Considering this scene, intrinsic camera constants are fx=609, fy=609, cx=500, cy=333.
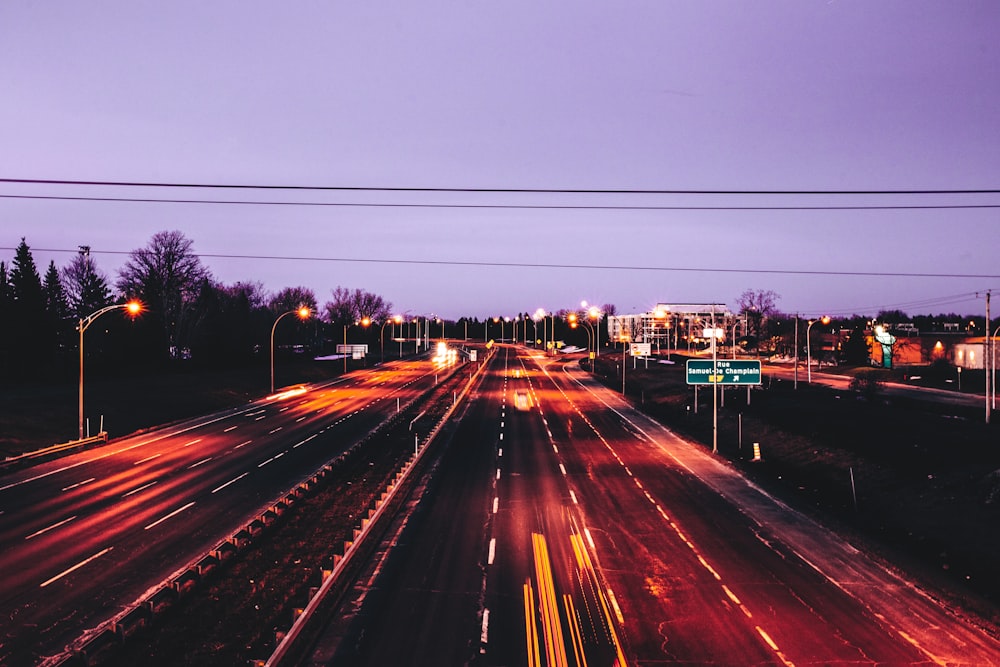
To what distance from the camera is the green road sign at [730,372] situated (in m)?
39.3

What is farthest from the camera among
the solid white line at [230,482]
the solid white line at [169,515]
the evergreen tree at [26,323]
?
the evergreen tree at [26,323]

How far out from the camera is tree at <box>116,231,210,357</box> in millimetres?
83875

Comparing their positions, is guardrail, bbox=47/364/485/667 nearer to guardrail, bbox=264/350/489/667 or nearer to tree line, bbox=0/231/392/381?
guardrail, bbox=264/350/489/667

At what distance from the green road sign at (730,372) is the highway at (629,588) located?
34.3ft

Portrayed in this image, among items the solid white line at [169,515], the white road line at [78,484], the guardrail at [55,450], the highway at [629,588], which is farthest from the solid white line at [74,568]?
the guardrail at [55,450]

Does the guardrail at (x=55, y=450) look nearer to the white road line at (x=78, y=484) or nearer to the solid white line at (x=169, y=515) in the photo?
the white road line at (x=78, y=484)

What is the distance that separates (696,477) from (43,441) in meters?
39.8

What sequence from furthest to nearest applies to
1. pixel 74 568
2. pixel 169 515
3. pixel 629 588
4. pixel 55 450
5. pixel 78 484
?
pixel 55 450 → pixel 78 484 → pixel 169 515 → pixel 74 568 → pixel 629 588

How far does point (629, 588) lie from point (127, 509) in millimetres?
19767

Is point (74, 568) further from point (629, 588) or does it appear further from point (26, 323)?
point (26, 323)

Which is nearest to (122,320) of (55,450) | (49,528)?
(55,450)

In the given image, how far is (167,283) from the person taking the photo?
85.7 m

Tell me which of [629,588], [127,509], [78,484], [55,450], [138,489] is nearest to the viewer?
[629,588]

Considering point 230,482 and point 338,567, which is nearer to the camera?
point 338,567
